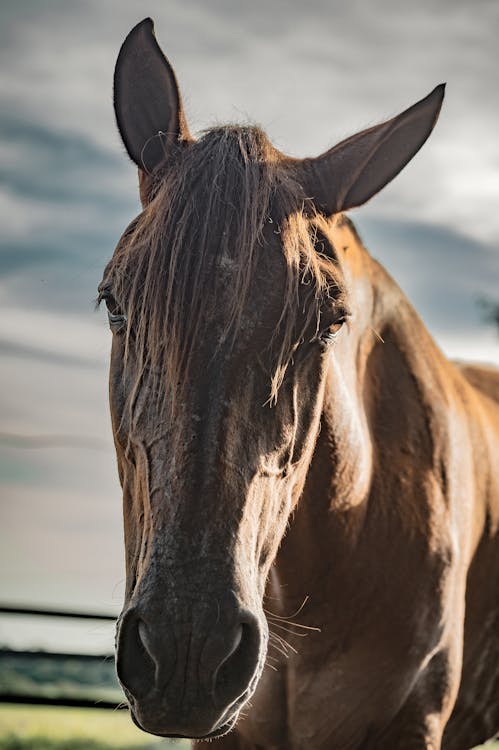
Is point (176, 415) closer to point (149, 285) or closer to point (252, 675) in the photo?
point (149, 285)

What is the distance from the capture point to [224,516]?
76.0 inches

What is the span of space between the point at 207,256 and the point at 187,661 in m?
0.99

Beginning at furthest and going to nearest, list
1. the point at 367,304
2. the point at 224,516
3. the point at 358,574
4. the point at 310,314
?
the point at 367,304
the point at 358,574
the point at 310,314
the point at 224,516

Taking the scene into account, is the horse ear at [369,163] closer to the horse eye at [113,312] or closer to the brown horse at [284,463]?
the brown horse at [284,463]

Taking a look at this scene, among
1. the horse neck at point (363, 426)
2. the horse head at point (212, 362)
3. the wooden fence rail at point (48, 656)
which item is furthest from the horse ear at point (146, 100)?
the wooden fence rail at point (48, 656)

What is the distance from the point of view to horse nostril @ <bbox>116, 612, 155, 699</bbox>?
1.83 meters

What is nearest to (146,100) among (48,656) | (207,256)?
(207,256)

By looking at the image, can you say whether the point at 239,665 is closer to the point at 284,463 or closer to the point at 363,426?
the point at 284,463

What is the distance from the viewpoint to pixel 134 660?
1.85 m

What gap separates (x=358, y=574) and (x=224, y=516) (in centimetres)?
115

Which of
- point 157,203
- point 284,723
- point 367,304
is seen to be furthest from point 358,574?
point 157,203

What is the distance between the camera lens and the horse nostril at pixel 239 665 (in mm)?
1829

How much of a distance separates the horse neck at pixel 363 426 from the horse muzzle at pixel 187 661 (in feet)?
3.10

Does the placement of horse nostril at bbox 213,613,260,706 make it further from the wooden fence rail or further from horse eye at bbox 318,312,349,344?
the wooden fence rail
